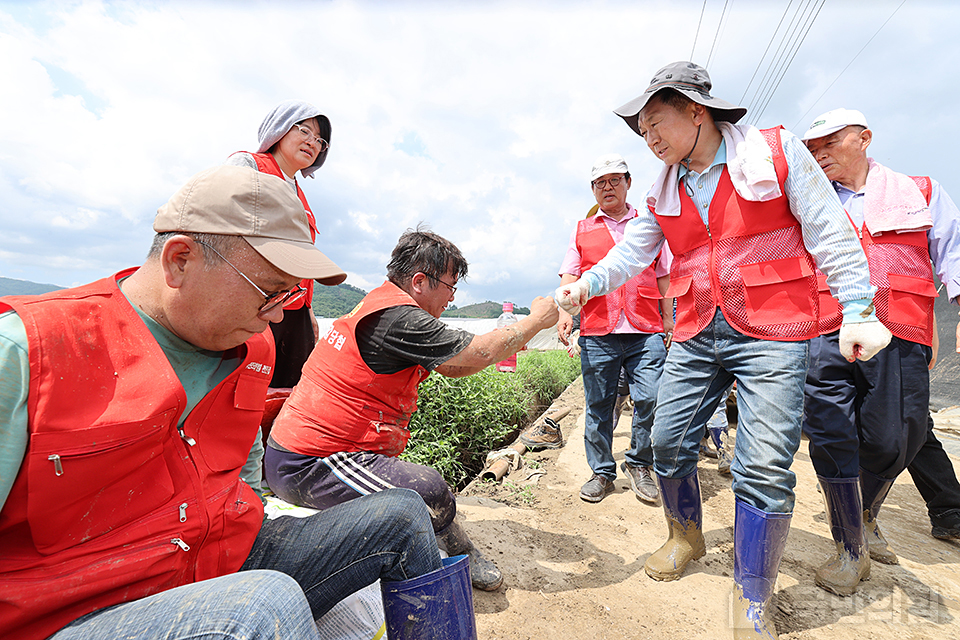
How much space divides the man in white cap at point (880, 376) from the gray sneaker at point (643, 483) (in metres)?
1.09

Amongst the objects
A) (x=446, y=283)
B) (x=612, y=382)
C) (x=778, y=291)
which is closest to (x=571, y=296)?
(x=446, y=283)

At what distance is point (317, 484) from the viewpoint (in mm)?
1951

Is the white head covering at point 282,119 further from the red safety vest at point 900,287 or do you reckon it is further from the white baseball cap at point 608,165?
the red safety vest at point 900,287

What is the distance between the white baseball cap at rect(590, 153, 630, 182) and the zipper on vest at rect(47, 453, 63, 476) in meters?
3.41

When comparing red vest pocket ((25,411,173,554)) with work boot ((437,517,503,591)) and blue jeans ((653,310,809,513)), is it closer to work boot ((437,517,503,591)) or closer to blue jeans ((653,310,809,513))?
work boot ((437,517,503,591))

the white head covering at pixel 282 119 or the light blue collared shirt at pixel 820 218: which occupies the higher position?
the white head covering at pixel 282 119

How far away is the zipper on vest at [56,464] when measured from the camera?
873 mm

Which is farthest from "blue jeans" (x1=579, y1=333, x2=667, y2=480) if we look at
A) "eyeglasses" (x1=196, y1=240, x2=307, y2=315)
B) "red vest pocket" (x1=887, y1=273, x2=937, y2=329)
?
"eyeglasses" (x1=196, y1=240, x2=307, y2=315)

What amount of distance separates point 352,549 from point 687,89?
2127 millimetres

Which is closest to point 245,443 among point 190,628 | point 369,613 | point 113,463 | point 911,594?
point 113,463

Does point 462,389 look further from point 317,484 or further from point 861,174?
point 861,174

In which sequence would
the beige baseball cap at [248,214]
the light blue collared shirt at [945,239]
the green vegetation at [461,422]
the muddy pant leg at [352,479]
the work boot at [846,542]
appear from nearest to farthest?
1. the beige baseball cap at [248,214]
2. the muddy pant leg at [352,479]
3. the work boot at [846,542]
4. the light blue collared shirt at [945,239]
5. the green vegetation at [461,422]

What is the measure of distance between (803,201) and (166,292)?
86.2 inches

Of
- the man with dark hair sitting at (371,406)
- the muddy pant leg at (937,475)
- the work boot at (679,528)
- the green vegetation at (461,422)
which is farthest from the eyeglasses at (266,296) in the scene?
the muddy pant leg at (937,475)
